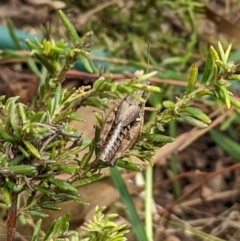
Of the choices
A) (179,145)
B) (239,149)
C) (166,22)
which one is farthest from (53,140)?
→ (166,22)

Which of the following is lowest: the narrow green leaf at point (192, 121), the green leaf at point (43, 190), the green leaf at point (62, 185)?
the green leaf at point (43, 190)

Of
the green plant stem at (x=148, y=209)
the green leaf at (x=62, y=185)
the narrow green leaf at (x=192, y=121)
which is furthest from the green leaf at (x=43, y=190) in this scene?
the green plant stem at (x=148, y=209)

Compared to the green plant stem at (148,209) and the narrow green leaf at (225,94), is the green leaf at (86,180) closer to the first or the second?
the narrow green leaf at (225,94)

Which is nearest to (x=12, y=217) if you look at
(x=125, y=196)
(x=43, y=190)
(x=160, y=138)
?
(x=43, y=190)

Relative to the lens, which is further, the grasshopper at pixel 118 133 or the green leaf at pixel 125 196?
the green leaf at pixel 125 196

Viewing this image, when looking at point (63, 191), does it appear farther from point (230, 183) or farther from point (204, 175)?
point (230, 183)

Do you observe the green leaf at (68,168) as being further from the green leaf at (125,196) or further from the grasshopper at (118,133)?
the green leaf at (125,196)

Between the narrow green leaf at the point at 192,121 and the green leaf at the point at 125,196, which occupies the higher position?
the narrow green leaf at the point at 192,121

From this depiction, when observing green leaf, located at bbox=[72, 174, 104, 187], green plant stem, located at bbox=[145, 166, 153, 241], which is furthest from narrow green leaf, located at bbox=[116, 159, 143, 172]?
green plant stem, located at bbox=[145, 166, 153, 241]

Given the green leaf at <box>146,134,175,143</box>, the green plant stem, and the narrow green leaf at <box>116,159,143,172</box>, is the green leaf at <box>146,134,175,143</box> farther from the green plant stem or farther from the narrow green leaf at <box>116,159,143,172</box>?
the green plant stem

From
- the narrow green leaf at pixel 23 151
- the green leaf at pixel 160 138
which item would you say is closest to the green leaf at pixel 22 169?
the narrow green leaf at pixel 23 151
